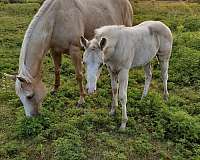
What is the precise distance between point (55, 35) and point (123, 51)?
137 centimetres

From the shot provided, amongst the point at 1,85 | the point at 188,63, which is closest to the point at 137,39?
the point at 188,63

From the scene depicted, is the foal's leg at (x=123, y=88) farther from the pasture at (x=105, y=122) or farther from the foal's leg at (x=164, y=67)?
the foal's leg at (x=164, y=67)

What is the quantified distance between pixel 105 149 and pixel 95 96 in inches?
75.3

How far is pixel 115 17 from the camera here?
7652 millimetres

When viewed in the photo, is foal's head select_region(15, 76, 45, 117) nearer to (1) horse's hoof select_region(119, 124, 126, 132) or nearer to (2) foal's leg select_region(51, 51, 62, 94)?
(2) foal's leg select_region(51, 51, 62, 94)

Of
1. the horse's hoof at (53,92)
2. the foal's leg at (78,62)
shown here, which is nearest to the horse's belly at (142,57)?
the foal's leg at (78,62)

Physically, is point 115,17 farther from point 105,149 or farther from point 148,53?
point 105,149

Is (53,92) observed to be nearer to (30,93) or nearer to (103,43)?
(30,93)

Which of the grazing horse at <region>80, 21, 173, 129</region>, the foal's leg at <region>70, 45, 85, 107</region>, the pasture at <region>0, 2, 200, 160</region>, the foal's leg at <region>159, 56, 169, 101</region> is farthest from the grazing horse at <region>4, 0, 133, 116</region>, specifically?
the foal's leg at <region>159, 56, 169, 101</region>

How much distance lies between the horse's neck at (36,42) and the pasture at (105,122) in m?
0.84

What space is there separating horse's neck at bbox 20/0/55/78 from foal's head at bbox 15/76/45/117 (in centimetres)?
20

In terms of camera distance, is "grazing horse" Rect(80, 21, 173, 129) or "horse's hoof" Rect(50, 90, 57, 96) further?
"horse's hoof" Rect(50, 90, 57, 96)

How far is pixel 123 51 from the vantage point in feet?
18.9

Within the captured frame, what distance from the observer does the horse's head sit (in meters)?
5.81
